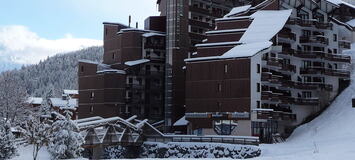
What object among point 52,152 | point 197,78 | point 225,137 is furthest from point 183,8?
point 52,152

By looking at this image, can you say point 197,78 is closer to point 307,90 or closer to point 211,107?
point 211,107

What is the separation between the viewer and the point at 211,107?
75188mm

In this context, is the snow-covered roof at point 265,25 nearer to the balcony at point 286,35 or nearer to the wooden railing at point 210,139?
the balcony at point 286,35

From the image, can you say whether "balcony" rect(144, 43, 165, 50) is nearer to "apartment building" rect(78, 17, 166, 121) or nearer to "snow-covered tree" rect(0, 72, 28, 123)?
"apartment building" rect(78, 17, 166, 121)

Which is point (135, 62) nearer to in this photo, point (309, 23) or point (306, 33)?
point (306, 33)

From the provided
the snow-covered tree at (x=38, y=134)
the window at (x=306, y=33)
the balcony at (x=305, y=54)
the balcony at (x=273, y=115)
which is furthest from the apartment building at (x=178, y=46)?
the snow-covered tree at (x=38, y=134)

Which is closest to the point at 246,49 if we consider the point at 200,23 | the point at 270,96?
the point at 270,96

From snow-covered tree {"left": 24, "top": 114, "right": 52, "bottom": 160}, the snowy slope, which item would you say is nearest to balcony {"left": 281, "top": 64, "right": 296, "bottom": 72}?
the snowy slope

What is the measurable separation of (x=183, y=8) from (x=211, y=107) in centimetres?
2658

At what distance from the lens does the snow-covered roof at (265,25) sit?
253ft

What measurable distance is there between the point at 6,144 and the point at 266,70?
128 feet

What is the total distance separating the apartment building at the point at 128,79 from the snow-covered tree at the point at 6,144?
3584cm

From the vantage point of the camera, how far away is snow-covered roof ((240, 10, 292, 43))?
3034 inches

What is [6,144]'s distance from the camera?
55.9 metres
